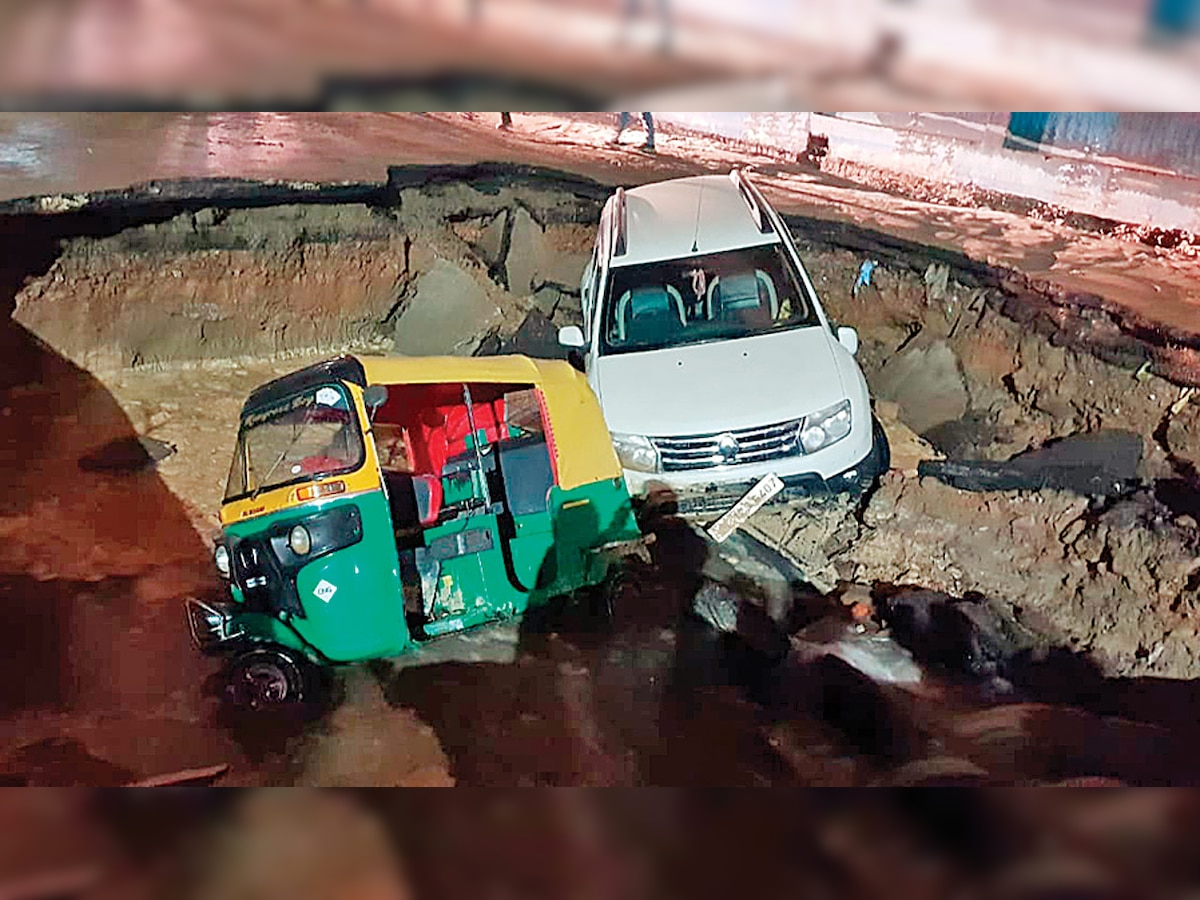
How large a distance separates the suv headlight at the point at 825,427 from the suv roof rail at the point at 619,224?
102cm

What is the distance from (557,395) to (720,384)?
1.78 feet

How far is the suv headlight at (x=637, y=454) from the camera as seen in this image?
3.05 m

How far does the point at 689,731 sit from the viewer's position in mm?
2293

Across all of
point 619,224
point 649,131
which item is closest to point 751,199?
point 619,224

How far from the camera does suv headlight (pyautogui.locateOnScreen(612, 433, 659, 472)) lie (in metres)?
3.05

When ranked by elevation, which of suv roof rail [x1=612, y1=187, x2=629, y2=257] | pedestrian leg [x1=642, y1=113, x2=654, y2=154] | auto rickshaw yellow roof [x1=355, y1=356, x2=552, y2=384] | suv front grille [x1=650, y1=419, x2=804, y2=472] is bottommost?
suv front grille [x1=650, y1=419, x2=804, y2=472]

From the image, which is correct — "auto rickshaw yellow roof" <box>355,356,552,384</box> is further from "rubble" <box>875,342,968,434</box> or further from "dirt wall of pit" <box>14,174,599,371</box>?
"rubble" <box>875,342,968,434</box>

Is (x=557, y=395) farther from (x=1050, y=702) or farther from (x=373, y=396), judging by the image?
(x=1050, y=702)

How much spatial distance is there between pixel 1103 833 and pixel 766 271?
95.9 inches

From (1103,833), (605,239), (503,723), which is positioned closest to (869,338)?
(605,239)

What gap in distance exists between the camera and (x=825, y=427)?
3.03m

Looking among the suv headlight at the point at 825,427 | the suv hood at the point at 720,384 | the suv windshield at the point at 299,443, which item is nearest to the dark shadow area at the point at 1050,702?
the suv headlight at the point at 825,427

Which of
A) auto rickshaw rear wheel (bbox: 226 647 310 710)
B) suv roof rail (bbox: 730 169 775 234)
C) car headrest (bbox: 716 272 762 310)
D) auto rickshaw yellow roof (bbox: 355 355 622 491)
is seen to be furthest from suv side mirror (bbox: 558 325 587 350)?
auto rickshaw rear wheel (bbox: 226 647 310 710)
